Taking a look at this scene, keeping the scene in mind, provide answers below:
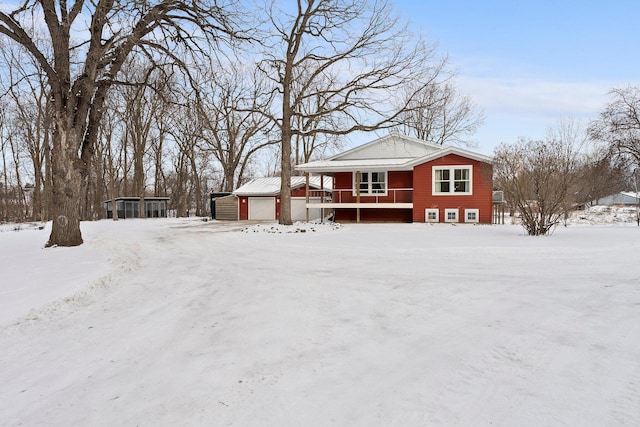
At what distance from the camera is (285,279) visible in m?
7.09

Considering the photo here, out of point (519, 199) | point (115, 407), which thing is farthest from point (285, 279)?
point (519, 199)

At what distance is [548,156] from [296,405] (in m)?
14.3

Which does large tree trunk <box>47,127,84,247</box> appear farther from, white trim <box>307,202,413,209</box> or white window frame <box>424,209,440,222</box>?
white window frame <box>424,209,440,222</box>

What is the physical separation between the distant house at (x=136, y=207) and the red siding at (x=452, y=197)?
2770 cm

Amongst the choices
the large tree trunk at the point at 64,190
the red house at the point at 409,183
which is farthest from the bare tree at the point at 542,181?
the large tree trunk at the point at 64,190

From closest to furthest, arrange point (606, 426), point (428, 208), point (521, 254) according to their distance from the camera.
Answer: point (606, 426), point (521, 254), point (428, 208)

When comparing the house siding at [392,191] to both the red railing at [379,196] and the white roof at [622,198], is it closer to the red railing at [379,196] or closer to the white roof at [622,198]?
the red railing at [379,196]

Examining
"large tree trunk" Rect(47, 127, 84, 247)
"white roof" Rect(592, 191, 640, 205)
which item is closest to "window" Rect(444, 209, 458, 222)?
"large tree trunk" Rect(47, 127, 84, 247)

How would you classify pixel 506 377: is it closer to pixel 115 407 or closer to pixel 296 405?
pixel 296 405

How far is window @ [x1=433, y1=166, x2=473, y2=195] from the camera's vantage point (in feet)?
70.5

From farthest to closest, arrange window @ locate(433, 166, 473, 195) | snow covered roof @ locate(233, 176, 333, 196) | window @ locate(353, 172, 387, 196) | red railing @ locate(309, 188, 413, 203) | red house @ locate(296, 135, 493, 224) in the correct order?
snow covered roof @ locate(233, 176, 333, 196)
window @ locate(353, 172, 387, 196)
red railing @ locate(309, 188, 413, 203)
window @ locate(433, 166, 473, 195)
red house @ locate(296, 135, 493, 224)

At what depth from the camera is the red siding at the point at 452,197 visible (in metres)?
21.2

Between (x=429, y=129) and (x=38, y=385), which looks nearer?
(x=38, y=385)

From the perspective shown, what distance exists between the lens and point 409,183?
938 inches
